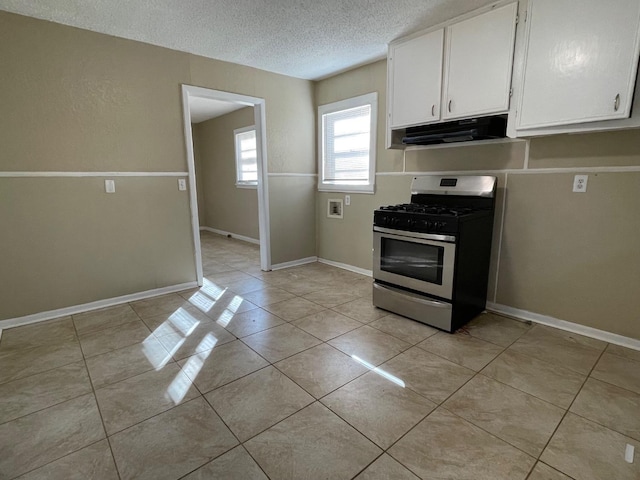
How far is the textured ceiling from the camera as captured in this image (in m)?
2.46

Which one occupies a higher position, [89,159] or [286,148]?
[286,148]

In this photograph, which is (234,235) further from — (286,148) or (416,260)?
(416,260)

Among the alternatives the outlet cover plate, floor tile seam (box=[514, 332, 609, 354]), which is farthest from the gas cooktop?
the outlet cover plate

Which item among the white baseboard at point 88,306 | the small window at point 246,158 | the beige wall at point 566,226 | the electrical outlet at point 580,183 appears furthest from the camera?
the small window at point 246,158

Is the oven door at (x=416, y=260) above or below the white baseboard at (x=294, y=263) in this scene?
above

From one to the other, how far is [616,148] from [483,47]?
3.88 feet

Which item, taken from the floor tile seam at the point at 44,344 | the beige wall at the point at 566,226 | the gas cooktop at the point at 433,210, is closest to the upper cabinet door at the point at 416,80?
the beige wall at the point at 566,226

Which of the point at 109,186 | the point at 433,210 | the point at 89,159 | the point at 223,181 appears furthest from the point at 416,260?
the point at 223,181

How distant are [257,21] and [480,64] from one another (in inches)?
71.5

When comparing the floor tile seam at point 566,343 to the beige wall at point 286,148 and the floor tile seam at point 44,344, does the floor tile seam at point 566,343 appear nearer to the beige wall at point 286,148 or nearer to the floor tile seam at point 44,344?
the beige wall at point 286,148

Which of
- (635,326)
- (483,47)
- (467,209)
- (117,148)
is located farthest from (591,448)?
(117,148)

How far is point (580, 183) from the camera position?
2.44 meters

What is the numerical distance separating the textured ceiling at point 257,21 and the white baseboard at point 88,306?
242cm

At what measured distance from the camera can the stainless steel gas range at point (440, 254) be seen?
A: 2537 millimetres
